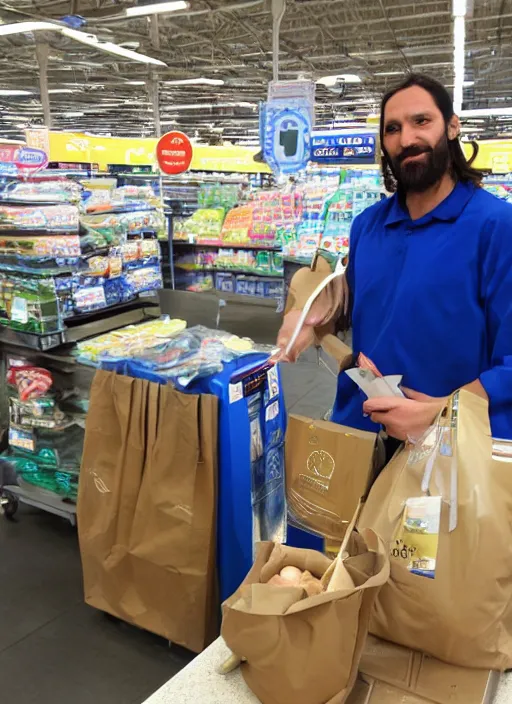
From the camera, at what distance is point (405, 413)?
1.28m

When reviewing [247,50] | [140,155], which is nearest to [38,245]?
Result: [140,155]

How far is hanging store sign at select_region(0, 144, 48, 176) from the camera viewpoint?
10.2 ft

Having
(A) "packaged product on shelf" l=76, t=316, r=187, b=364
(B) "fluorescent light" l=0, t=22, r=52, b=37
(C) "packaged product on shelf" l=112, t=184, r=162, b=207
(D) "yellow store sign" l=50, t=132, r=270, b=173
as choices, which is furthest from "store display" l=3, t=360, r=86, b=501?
(D) "yellow store sign" l=50, t=132, r=270, b=173

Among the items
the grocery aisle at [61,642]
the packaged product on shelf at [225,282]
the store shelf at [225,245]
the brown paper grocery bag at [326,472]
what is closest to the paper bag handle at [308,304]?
the brown paper grocery bag at [326,472]

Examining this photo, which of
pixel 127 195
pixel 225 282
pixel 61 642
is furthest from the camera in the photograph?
pixel 225 282

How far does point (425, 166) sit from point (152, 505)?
55.3 inches

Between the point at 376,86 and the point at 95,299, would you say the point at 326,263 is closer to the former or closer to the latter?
the point at 95,299

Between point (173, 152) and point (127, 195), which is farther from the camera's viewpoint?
point (173, 152)

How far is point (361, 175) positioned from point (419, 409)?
4.94 metres

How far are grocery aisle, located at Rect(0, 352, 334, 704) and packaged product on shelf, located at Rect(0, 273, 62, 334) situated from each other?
111 centimetres

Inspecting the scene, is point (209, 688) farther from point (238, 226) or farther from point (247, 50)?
point (247, 50)

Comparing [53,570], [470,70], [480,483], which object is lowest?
[53,570]

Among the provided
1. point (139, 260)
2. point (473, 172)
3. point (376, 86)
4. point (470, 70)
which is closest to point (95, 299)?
point (139, 260)

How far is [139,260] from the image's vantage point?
3602 mm
